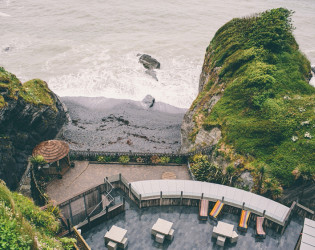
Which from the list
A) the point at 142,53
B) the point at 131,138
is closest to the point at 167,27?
the point at 142,53

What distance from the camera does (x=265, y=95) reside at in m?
34.7

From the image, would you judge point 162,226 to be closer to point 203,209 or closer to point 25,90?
point 203,209

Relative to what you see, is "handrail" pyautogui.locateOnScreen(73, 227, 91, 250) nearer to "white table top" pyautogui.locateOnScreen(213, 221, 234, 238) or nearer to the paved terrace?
the paved terrace

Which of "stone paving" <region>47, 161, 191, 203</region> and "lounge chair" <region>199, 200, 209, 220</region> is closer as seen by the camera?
"lounge chair" <region>199, 200, 209, 220</region>

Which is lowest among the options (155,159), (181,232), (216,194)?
(155,159)

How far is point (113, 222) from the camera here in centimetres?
2228

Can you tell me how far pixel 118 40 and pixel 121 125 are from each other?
4419 cm

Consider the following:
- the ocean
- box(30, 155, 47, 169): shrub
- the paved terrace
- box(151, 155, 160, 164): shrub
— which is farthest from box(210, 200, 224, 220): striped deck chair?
the ocean

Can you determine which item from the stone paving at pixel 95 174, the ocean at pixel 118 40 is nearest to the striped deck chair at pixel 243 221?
the stone paving at pixel 95 174

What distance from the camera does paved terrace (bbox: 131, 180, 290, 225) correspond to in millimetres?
22500

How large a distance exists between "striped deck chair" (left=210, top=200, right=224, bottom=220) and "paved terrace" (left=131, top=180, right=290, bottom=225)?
0.45 meters

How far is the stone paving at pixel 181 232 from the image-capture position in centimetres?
2058

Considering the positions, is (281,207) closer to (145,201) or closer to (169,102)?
(145,201)

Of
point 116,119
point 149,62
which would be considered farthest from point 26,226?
point 149,62
